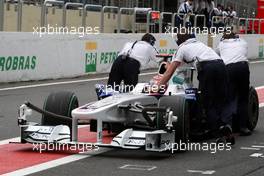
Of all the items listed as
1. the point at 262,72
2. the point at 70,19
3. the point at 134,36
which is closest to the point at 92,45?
the point at 70,19

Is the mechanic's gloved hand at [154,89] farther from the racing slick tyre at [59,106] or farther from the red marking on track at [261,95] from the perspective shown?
the red marking on track at [261,95]

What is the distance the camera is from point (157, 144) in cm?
877

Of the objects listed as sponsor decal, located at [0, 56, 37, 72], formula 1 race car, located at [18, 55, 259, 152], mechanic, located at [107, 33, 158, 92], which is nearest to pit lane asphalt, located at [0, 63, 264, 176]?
formula 1 race car, located at [18, 55, 259, 152]

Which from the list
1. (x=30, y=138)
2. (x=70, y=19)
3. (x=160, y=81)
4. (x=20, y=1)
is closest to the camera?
(x=30, y=138)

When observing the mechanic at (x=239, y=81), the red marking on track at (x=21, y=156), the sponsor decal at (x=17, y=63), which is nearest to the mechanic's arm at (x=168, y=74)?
the red marking on track at (x=21, y=156)

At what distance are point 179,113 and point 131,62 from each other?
8.20 feet

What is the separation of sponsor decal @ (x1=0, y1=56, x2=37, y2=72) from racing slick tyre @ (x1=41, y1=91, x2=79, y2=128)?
8.33 metres

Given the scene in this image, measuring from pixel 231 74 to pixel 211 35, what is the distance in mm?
16587

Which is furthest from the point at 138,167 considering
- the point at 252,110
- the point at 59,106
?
the point at 252,110

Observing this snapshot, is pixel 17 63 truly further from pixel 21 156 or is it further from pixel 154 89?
pixel 21 156

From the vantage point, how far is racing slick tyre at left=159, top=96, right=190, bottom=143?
30.1 ft

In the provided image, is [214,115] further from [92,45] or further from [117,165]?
[92,45]

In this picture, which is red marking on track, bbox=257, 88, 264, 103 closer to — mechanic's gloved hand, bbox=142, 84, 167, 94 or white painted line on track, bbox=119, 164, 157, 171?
mechanic's gloved hand, bbox=142, 84, 167, 94

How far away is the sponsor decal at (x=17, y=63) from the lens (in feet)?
58.6
